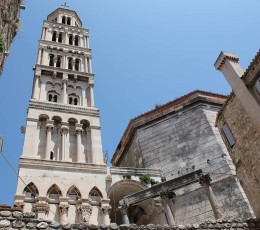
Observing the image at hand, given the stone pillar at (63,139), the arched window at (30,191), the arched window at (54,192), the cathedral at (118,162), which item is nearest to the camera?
the cathedral at (118,162)

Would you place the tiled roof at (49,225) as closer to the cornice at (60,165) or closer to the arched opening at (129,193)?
the arched opening at (129,193)

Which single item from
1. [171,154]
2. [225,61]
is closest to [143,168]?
[171,154]

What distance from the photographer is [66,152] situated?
63.1 feet

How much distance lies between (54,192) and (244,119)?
1048 cm

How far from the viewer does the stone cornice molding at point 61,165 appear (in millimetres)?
17266

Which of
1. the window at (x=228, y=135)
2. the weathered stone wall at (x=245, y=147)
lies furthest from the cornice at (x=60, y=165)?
the weathered stone wall at (x=245, y=147)

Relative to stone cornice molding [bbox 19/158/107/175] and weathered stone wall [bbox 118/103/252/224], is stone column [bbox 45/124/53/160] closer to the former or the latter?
stone cornice molding [bbox 19/158/107/175]

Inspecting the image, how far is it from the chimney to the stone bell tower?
9.03m

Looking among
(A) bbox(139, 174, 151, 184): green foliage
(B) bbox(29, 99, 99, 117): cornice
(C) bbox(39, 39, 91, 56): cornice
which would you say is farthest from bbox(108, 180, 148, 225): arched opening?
(C) bbox(39, 39, 91, 56): cornice

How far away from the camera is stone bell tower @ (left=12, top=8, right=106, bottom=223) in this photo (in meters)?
16.2

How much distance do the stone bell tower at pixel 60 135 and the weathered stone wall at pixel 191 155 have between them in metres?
3.80

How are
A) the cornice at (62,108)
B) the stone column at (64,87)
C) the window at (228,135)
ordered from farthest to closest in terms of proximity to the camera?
1. the stone column at (64,87)
2. the cornice at (62,108)
3. the window at (228,135)

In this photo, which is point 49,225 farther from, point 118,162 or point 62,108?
point 118,162

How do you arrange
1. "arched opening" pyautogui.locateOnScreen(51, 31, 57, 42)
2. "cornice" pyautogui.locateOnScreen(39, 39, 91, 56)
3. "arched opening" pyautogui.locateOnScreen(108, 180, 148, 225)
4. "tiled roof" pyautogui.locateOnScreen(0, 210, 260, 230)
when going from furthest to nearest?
"arched opening" pyautogui.locateOnScreen(51, 31, 57, 42)
"cornice" pyautogui.locateOnScreen(39, 39, 91, 56)
"arched opening" pyautogui.locateOnScreen(108, 180, 148, 225)
"tiled roof" pyautogui.locateOnScreen(0, 210, 260, 230)
